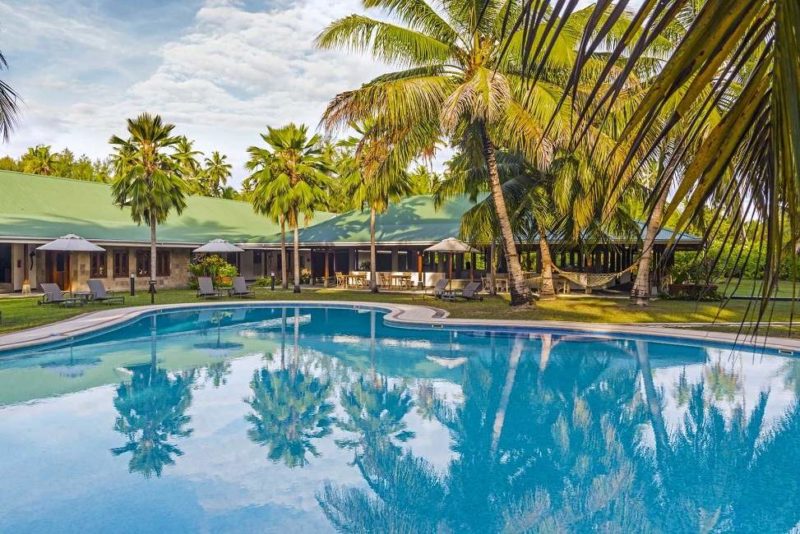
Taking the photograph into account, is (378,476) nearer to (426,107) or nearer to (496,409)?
(496,409)

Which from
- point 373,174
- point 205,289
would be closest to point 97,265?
point 205,289

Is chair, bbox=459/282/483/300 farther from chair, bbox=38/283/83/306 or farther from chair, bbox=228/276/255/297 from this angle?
chair, bbox=38/283/83/306

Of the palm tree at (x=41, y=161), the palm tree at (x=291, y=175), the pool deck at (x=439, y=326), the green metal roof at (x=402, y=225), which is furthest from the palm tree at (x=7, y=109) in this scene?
the palm tree at (x=41, y=161)

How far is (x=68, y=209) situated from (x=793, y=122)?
33932 mm

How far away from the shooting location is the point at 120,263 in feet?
93.1

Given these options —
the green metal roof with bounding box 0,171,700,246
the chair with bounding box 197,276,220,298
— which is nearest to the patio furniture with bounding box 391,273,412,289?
the green metal roof with bounding box 0,171,700,246

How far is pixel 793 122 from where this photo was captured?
70 centimetres

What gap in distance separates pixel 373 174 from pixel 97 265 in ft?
54.9

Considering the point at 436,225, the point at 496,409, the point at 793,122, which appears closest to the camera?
the point at 793,122

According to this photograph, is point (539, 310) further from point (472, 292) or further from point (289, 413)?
point (289, 413)

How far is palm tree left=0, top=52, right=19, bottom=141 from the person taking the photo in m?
13.0

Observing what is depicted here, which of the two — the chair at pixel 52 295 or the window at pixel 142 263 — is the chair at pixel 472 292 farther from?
the window at pixel 142 263

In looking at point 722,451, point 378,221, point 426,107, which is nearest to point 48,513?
→ point 722,451

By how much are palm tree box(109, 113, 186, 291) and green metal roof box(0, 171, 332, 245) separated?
306cm
